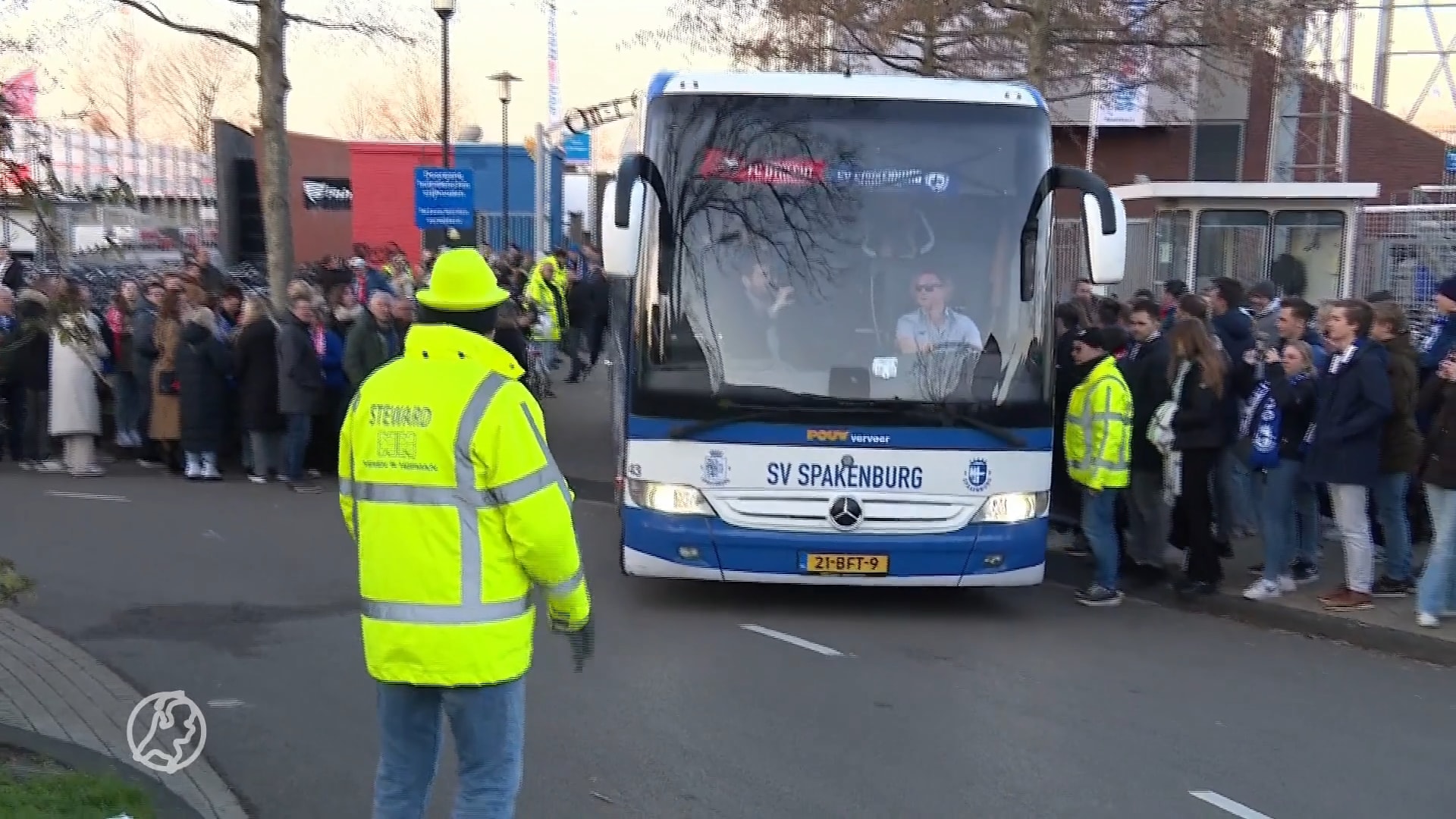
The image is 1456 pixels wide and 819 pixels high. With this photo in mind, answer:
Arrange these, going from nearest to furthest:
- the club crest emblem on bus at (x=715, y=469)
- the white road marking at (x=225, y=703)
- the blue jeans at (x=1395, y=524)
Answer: the white road marking at (x=225, y=703), the club crest emblem on bus at (x=715, y=469), the blue jeans at (x=1395, y=524)

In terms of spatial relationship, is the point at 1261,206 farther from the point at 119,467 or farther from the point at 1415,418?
the point at 119,467

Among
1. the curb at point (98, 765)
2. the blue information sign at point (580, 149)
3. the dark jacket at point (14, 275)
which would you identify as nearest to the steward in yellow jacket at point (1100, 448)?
the curb at point (98, 765)

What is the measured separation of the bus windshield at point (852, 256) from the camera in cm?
840

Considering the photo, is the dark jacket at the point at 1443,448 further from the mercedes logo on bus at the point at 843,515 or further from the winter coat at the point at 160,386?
the winter coat at the point at 160,386

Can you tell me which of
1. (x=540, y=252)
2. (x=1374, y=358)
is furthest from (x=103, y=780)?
(x=540, y=252)

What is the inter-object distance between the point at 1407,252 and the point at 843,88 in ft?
36.8

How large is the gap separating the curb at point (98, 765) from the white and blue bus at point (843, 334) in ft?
11.5

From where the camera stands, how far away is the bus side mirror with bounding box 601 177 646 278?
26.8 feet

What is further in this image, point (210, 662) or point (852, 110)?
point (852, 110)

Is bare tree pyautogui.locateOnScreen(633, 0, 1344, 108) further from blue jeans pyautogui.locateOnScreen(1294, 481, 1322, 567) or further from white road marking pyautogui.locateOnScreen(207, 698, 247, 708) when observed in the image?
white road marking pyautogui.locateOnScreen(207, 698, 247, 708)

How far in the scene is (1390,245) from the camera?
58.9 feet

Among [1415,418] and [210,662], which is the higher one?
[1415,418]

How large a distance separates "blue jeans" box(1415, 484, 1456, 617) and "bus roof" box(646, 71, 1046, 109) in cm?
324

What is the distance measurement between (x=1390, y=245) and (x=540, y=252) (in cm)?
1379
